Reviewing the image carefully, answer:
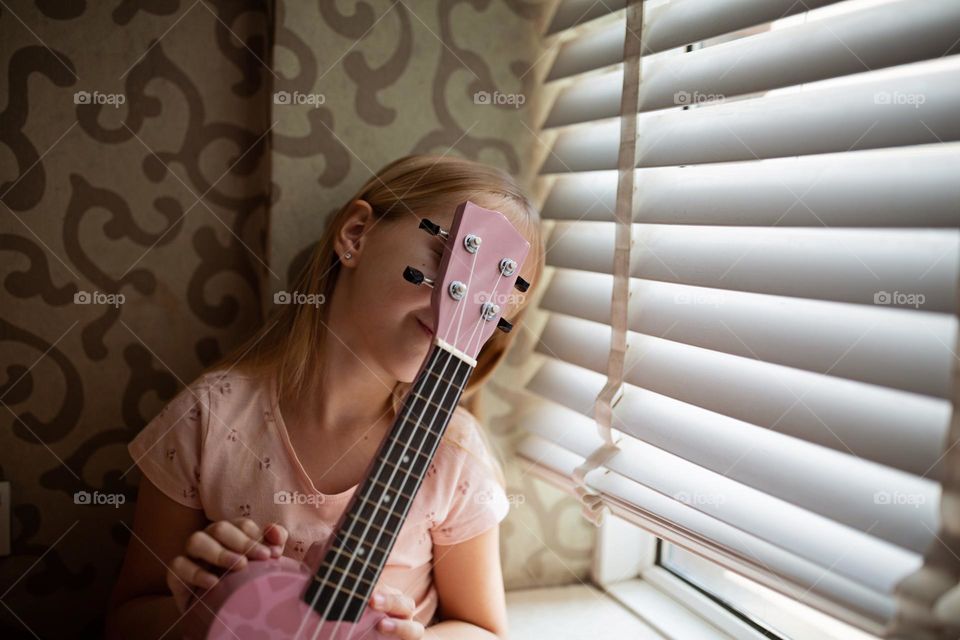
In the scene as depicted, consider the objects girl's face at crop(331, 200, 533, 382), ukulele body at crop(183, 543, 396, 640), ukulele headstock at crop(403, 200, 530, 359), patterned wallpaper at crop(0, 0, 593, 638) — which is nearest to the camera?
ukulele body at crop(183, 543, 396, 640)

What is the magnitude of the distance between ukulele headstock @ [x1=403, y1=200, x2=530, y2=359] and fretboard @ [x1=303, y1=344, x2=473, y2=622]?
0.04 metres

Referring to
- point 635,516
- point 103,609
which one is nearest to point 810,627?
point 635,516

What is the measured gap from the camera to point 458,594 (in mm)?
1059

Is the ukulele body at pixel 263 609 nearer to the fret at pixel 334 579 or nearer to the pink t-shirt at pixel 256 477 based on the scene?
the fret at pixel 334 579

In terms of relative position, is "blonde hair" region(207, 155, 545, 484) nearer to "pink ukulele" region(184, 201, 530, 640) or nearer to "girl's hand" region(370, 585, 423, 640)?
"pink ukulele" region(184, 201, 530, 640)

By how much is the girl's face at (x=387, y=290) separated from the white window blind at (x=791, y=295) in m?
0.26

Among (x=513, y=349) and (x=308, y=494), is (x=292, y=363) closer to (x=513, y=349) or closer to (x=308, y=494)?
(x=308, y=494)

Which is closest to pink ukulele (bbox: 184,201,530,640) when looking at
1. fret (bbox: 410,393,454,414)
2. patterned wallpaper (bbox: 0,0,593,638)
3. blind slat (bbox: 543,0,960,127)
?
fret (bbox: 410,393,454,414)

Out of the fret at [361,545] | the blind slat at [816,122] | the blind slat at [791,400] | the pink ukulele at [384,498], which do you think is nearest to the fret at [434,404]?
the pink ukulele at [384,498]

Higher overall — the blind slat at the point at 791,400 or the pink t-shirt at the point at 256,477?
the blind slat at the point at 791,400

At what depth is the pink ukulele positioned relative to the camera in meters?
0.63

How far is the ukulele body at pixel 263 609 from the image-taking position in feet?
2.06

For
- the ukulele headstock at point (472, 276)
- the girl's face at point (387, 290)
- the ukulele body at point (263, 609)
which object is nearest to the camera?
the ukulele body at point (263, 609)

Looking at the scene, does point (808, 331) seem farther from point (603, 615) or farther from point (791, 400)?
point (603, 615)
